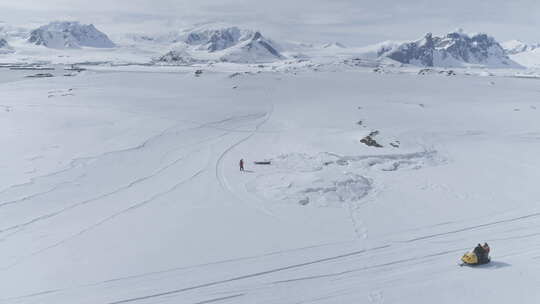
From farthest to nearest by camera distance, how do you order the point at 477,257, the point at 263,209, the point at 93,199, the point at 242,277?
the point at 93,199, the point at 263,209, the point at 477,257, the point at 242,277

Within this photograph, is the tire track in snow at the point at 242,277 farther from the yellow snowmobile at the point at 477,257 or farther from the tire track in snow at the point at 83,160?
Answer: the tire track in snow at the point at 83,160

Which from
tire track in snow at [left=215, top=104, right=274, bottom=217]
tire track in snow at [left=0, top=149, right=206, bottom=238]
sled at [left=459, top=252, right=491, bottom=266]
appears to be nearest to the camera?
sled at [left=459, top=252, right=491, bottom=266]

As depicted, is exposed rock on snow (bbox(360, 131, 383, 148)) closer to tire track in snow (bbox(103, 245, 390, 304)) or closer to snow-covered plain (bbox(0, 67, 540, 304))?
snow-covered plain (bbox(0, 67, 540, 304))

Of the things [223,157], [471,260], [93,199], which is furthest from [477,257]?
[223,157]

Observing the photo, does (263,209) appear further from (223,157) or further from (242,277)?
(223,157)

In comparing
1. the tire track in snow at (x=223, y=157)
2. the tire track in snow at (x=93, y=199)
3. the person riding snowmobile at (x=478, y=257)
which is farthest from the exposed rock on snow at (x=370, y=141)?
the person riding snowmobile at (x=478, y=257)

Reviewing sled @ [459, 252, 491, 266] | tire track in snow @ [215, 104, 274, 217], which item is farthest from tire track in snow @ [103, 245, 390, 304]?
tire track in snow @ [215, 104, 274, 217]
